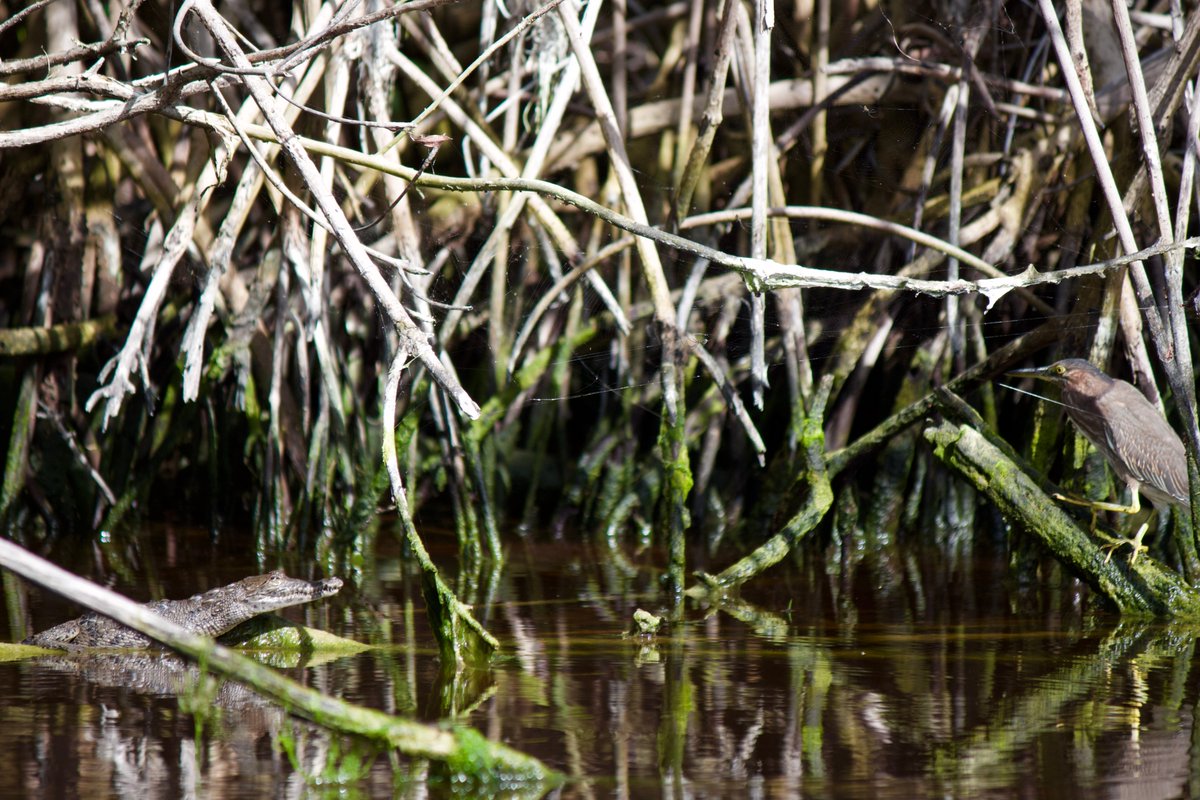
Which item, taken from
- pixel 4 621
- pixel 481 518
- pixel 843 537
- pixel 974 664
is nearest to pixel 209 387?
pixel 481 518

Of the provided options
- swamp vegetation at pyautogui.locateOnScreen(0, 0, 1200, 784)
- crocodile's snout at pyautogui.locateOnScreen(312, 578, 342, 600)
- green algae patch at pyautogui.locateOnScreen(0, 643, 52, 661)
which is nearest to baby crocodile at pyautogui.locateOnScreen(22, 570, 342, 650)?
Answer: crocodile's snout at pyautogui.locateOnScreen(312, 578, 342, 600)

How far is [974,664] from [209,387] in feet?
12.8

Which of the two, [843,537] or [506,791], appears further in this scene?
[843,537]

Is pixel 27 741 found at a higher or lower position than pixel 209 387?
lower

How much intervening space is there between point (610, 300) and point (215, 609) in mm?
2028

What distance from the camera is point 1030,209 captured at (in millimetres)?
5785

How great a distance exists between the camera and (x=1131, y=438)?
438cm

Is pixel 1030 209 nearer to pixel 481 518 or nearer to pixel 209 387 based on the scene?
pixel 481 518

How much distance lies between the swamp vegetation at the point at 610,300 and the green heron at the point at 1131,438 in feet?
0.45

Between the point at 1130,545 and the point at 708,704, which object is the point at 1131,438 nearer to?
the point at 1130,545

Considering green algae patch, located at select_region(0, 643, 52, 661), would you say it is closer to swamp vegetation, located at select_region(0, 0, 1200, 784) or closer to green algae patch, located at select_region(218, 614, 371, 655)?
green algae patch, located at select_region(218, 614, 371, 655)

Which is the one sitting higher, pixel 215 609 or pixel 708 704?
pixel 215 609

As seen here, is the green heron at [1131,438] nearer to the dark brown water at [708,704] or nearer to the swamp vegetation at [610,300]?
the swamp vegetation at [610,300]

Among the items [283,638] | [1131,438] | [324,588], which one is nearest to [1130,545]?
[1131,438]
